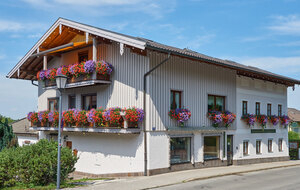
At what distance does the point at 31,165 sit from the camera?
12.9 metres

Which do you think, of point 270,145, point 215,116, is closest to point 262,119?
point 270,145

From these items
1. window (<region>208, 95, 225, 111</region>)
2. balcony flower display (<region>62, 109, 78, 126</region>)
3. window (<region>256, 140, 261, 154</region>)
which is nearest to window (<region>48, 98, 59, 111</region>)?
balcony flower display (<region>62, 109, 78, 126</region>)

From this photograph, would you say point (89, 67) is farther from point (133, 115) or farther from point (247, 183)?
point (247, 183)

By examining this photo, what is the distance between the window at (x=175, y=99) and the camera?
742 inches

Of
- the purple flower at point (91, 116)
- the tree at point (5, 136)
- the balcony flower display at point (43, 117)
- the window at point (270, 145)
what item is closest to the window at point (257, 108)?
the window at point (270, 145)

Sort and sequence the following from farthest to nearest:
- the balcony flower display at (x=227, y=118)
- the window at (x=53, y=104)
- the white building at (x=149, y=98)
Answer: the window at (x=53, y=104) → the balcony flower display at (x=227, y=118) → the white building at (x=149, y=98)

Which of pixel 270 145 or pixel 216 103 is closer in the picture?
pixel 216 103

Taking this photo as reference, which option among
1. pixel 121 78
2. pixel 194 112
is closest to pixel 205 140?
pixel 194 112

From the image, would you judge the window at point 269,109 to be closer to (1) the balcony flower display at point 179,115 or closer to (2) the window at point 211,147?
(2) the window at point 211,147

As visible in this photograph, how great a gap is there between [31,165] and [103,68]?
23.1 feet

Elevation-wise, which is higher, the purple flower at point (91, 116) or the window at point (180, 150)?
the purple flower at point (91, 116)

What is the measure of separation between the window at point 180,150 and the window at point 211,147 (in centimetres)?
153

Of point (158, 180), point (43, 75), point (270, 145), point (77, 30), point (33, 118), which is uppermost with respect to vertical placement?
point (77, 30)

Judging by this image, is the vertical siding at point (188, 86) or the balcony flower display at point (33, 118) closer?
the vertical siding at point (188, 86)
